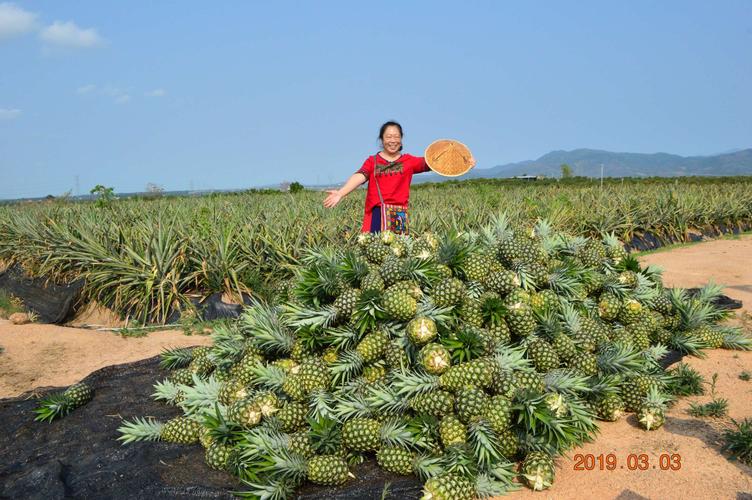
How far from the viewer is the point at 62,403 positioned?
377cm

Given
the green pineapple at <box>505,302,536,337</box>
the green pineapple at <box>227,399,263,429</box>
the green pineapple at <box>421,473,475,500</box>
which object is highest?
Answer: the green pineapple at <box>505,302,536,337</box>

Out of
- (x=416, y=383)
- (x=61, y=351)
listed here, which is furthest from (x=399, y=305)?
(x=61, y=351)

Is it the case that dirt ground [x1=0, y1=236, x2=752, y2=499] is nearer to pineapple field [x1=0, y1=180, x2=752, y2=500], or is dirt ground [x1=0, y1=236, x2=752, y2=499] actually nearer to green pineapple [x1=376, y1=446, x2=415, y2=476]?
pineapple field [x1=0, y1=180, x2=752, y2=500]

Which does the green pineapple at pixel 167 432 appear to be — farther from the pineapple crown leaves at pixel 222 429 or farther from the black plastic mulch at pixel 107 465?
the pineapple crown leaves at pixel 222 429

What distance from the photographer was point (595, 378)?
3.34 meters

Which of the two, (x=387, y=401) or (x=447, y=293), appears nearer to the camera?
(x=387, y=401)

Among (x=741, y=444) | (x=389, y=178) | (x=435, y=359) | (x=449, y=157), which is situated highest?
(x=449, y=157)

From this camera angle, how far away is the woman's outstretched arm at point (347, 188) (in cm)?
512

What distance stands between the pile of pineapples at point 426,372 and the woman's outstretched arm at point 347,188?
1.36m

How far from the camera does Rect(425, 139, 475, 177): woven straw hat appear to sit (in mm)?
5184

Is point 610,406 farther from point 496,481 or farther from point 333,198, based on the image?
point 333,198

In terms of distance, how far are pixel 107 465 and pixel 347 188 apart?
313 cm

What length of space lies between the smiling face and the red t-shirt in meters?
0.13

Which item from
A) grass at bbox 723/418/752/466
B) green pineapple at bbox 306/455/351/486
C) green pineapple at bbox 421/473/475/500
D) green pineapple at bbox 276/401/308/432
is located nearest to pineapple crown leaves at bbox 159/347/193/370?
green pineapple at bbox 276/401/308/432
